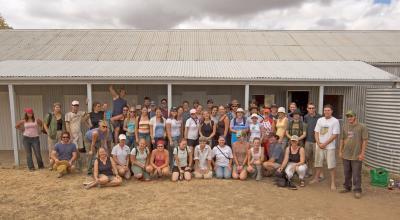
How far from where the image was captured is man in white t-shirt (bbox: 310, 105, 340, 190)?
18.9ft

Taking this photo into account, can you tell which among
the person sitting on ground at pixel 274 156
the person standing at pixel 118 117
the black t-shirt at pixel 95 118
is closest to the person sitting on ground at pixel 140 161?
the person standing at pixel 118 117

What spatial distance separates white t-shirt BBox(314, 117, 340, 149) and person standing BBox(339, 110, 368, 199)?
0.73ft

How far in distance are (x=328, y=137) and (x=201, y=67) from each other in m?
4.63

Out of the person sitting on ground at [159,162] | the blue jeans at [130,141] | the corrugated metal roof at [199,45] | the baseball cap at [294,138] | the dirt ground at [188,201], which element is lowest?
the dirt ground at [188,201]

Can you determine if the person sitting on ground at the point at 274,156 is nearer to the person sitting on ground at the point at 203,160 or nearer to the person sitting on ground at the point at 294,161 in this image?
the person sitting on ground at the point at 294,161

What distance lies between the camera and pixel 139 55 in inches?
428

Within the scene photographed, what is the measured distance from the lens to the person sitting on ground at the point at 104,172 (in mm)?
5754

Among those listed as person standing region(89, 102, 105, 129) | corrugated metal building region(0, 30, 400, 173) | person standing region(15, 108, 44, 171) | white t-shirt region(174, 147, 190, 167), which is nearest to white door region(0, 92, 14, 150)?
corrugated metal building region(0, 30, 400, 173)

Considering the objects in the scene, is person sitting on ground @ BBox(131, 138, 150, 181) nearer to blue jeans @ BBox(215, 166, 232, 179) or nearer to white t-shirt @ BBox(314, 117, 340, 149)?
blue jeans @ BBox(215, 166, 232, 179)

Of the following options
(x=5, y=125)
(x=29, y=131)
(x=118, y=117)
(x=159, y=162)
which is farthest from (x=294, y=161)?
(x=5, y=125)

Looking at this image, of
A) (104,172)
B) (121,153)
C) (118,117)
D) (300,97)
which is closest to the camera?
(104,172)

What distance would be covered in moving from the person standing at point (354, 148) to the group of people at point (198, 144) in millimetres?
264

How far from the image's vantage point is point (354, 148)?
5.37 m

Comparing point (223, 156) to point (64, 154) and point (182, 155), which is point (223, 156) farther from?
point (64, 154)
